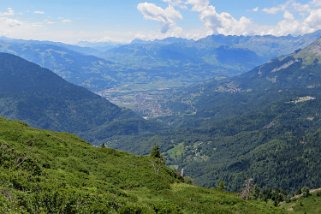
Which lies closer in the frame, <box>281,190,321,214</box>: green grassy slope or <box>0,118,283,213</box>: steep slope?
<box>0,118,283,213</box>: steep slope

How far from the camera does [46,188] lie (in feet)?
169

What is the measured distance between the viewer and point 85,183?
62844mm

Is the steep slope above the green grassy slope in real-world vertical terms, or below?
above

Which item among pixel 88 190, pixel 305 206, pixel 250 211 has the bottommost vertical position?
pixel 305 206

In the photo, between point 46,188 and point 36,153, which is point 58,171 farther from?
point 46,188

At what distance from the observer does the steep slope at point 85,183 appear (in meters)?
48.4

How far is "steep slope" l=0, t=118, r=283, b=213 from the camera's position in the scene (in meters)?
48.4

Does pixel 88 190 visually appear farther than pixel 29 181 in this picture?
Yes

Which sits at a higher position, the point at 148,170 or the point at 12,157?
the point at 12,157

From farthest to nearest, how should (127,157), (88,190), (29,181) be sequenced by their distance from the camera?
(127,157) → (88,190) → (29,181)

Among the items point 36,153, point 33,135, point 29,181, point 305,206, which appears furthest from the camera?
point 305,206

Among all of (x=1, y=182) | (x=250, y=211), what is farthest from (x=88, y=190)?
(x=250, y=211)

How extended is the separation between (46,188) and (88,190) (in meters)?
7.38

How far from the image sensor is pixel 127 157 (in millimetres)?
99812
